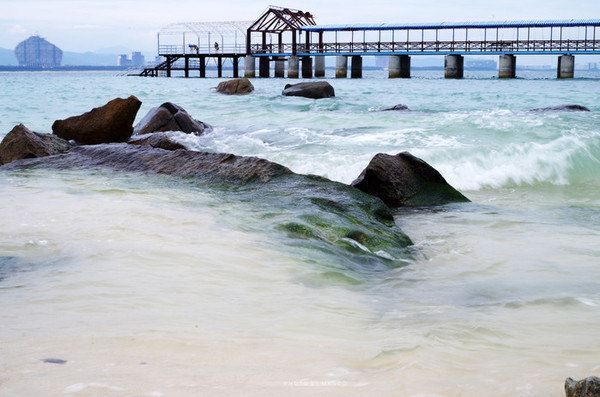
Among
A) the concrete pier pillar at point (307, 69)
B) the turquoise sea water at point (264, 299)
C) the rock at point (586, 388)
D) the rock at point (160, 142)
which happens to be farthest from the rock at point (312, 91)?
the concrete pier pillar at point (307, 69)

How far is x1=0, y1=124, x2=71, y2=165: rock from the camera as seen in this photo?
33.4ft

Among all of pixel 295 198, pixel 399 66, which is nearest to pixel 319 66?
pixel 399 66

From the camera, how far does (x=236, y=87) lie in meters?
33.5

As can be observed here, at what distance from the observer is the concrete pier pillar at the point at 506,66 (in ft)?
168

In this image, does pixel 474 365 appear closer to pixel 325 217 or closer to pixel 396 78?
pixel 325 217

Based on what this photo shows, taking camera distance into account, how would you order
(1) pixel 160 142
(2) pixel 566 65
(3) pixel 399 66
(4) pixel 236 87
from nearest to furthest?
(1) pixel 160 142 < (4) pixel 236 87 < (2) pixel 566 65 < (3) pixel 399 66

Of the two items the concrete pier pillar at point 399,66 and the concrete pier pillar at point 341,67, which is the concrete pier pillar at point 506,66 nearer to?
the concrete pier pillar at point 399,66

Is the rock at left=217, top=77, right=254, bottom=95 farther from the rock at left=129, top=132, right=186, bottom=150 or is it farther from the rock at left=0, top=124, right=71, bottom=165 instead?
the rock at left=0, top=124, right=71, bottom=165

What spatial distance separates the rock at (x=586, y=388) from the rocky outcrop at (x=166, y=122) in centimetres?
1113

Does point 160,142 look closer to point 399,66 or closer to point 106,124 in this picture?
point 106,124

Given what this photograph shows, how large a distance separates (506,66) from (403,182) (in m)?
46.2

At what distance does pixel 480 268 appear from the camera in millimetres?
5496

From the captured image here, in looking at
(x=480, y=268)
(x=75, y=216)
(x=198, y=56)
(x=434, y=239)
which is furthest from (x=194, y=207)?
(x=198, y=56)

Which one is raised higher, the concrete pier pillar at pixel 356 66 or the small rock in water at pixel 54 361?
the concrete pier pillar at pixel 356 66
